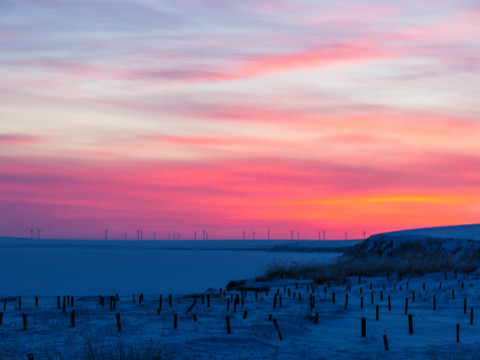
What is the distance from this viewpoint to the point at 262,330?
70.7 ft

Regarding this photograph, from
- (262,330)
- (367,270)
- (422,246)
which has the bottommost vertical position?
(262,330)

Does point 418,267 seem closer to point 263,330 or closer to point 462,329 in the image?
point 462,329

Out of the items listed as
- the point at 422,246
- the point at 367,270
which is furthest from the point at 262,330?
the point at 422,246

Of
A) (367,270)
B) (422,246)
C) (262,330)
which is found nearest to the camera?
(262,330)

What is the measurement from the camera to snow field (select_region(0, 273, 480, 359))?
1881 cm

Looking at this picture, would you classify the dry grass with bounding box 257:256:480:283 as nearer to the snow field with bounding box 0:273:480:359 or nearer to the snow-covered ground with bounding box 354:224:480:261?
the snow field with bounding box 0:273:480:359

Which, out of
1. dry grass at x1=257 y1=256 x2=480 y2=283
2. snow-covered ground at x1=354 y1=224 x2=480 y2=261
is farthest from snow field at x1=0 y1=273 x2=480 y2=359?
snow-covered ground at x1=354 y1=224 x2=480 y2=261

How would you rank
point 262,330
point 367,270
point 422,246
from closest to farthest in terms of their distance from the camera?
point 262,330 < point 367,270 < point 422,246

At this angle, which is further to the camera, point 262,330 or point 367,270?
point 367,270

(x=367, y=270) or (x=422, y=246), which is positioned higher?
(x=422, y=246)

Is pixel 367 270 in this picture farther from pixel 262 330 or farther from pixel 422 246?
pixel 422 246

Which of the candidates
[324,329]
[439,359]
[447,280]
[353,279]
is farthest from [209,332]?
[353,279]

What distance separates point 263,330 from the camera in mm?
21562

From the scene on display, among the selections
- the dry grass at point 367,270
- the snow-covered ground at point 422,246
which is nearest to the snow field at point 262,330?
the dry grass at point 367,270
